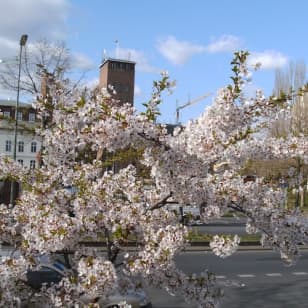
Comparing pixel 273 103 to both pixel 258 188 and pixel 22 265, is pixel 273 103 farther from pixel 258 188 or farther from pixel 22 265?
pixel 22 265

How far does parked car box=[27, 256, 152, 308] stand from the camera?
398 centimetres

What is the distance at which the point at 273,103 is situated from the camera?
3979 mm

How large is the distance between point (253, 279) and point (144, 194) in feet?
31.9

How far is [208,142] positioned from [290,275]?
11.2 metres

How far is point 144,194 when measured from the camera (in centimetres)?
411

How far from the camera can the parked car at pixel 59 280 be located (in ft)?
13.0

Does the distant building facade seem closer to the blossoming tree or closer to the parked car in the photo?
the parked car

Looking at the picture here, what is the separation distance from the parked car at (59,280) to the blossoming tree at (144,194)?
6.0 inches

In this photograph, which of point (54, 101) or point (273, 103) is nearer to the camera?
point (273, 103)

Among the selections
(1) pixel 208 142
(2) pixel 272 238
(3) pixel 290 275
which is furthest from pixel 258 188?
(3) pixel 290 275

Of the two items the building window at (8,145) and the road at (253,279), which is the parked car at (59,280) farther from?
the building window at (8,145)

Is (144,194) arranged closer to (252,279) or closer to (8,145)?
(252,279)

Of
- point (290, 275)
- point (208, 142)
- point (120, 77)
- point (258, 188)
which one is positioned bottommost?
point (290, 275)

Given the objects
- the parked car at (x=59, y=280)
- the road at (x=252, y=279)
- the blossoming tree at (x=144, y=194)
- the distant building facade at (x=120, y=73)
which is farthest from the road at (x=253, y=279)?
the distant building facade at (x=120, y=73)
